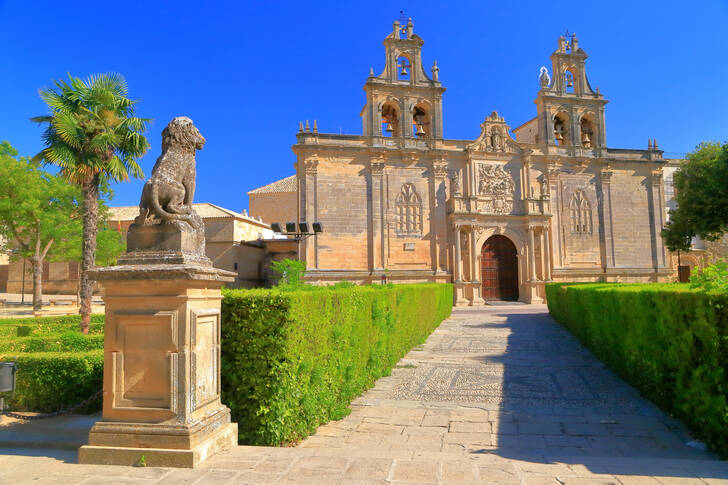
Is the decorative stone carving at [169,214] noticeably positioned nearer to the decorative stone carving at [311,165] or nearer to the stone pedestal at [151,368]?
the stone pedestal at [151,368]

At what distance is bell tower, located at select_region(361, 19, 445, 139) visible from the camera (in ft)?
82.1

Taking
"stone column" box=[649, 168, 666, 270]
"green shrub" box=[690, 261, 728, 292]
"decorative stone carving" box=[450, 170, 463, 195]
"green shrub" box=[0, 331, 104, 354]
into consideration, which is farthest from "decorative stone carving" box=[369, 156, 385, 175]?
"green shrub" box=[690, 261, 728, 292]

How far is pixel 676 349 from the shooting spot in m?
5.54

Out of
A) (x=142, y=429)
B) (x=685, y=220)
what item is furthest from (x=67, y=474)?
(x=685, y=220)

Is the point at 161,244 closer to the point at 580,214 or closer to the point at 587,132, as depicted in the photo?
the point at 580,214

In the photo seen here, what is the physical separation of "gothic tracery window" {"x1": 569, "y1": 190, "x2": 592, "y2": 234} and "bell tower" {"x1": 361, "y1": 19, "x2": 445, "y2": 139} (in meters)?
8.69

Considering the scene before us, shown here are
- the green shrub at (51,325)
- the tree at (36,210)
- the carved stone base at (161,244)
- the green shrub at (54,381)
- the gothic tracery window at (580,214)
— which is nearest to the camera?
the carved stone base at (161,244)

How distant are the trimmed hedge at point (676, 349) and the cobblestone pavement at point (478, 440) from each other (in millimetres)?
268

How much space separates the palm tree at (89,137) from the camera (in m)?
13.1

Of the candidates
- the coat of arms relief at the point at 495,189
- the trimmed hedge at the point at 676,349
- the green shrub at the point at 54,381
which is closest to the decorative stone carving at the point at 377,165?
the coat of arms relief at the point at 495,189

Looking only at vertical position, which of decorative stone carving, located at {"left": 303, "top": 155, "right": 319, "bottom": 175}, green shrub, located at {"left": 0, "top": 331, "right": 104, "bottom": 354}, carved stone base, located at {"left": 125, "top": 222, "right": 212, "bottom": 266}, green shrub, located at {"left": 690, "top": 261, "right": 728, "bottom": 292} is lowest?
green shrub, located at {"left": 0, "top": 331, "right": 104, "bottom": 354}

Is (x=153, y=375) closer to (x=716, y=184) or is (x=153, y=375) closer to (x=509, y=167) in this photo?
(x=716, y=184)

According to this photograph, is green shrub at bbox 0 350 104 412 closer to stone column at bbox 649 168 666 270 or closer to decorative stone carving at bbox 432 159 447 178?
decorative stone carving at bbox 432 159 447 178

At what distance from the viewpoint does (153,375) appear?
4.02 meters
